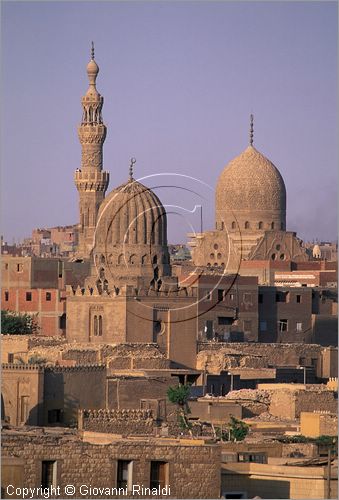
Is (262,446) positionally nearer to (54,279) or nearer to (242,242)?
(54,279)

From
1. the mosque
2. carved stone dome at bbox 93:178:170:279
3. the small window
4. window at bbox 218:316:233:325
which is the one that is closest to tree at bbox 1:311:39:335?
the mosque

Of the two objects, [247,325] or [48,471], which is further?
[247,325]

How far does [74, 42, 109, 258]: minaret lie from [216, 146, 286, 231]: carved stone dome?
26.5 feet

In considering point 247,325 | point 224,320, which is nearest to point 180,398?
point 224,320

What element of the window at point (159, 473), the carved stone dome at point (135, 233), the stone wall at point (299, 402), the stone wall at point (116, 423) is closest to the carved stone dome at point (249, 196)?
the carved stone dome at point (135, 233)

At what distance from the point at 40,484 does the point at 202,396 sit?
19.3 metres

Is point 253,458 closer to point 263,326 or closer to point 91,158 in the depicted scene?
point 263,326

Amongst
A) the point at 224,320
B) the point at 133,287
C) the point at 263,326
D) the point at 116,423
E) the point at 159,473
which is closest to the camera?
the point at 159,473

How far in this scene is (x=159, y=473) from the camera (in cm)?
2455

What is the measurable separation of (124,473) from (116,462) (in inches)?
5.5

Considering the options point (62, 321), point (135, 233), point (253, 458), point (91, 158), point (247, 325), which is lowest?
point (253, 458)

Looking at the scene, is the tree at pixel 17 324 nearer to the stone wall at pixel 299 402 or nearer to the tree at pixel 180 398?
the stone wall at pixel 299 402

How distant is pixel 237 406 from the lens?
39.8 meters

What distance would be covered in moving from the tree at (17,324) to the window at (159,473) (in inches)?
1160
